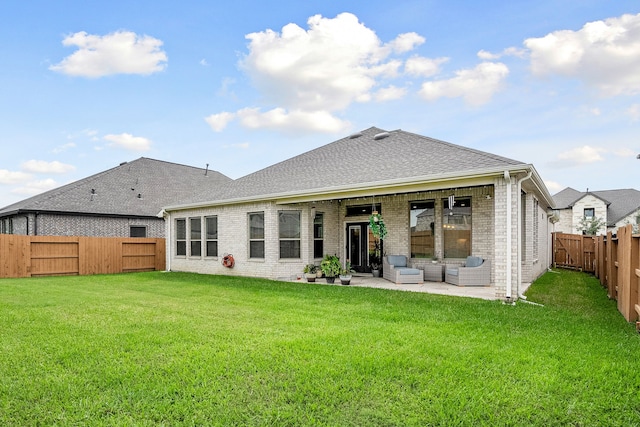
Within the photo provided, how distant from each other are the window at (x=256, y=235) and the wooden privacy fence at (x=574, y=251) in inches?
516

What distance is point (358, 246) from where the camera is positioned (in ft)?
43.8

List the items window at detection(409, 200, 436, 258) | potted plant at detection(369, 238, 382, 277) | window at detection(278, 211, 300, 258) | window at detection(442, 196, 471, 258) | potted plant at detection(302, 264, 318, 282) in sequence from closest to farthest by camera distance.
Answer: window at detection(442, 196, 471, 258)
window at detection(409, 200, 436, 258)
potted plant at detection(302, 264, 318, 282)
window at detection(278, 211, 300, 258)
potted plant at detection(369, 238, 382, 277)

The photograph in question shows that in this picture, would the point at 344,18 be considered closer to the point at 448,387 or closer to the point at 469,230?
the point at 469,230

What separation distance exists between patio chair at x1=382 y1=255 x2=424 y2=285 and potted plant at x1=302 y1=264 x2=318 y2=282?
2226 millimetres

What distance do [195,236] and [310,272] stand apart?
581 centimetres

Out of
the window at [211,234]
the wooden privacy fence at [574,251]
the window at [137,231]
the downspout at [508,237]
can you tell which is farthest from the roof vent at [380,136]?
the window at [137,231]

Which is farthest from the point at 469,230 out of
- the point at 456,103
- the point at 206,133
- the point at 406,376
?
the point at 206,133

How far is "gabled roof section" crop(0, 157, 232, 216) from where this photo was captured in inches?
696

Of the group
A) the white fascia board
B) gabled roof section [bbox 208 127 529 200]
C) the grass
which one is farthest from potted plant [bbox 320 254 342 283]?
the grass

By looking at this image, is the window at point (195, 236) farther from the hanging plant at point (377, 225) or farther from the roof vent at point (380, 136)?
the roof vent at point (380, 136)

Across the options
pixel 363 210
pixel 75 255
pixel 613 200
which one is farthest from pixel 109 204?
pixel 613 200

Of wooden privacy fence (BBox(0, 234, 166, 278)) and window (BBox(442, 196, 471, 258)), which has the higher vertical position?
window (BBox(442, 196, 471, 258))

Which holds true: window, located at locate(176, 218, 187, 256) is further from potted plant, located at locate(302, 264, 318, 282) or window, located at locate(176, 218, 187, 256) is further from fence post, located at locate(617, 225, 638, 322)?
fence post, located at locate(617, 225, 638, 322)

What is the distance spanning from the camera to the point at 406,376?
3645 mm
